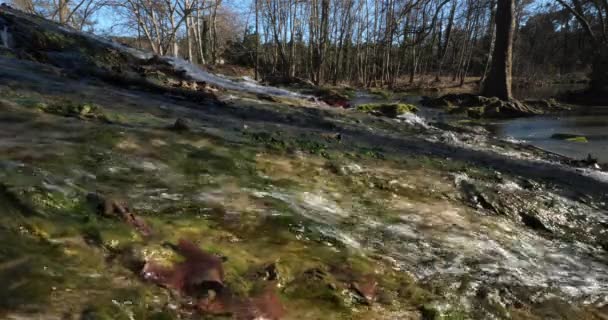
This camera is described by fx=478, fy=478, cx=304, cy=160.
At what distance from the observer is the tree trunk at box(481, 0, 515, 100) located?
45.6 ft

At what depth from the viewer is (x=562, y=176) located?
5559 millimetres

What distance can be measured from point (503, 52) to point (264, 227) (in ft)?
44.4

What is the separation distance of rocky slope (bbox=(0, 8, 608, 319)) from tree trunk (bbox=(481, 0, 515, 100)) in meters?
9.33

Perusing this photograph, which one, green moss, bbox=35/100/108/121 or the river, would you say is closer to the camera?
green moss, bbox=35/100/108/121

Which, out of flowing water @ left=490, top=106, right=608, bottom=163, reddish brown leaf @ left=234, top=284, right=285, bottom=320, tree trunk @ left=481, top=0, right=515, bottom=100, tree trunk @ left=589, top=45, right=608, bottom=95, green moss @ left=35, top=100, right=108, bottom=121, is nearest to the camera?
reddish brown leaf @ left=234, top=284, right=285, bottom=320

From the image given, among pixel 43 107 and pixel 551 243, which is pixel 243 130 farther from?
pixel 551 243

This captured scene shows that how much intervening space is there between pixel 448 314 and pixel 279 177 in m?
1.74

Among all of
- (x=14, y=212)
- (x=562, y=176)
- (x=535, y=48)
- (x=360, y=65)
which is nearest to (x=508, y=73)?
(x=562, y=176)

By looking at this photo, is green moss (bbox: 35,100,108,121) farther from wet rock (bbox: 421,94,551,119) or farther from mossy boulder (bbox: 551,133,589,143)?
wet rock (bbox: 421,94,551,119)

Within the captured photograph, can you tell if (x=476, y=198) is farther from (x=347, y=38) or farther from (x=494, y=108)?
(x=347, y=38)

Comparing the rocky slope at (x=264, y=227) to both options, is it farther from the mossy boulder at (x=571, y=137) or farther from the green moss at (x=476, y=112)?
the green moss at (x=476, y=112)

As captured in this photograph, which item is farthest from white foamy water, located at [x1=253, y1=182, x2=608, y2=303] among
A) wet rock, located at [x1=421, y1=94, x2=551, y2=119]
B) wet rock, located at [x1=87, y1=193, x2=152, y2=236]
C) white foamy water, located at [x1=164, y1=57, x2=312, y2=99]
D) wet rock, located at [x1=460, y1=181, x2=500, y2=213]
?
wet rock, located at [x1=421, y1=94, x2=551, y2=119]

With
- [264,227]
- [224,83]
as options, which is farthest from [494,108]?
[264,227]

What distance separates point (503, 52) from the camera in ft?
46.3
